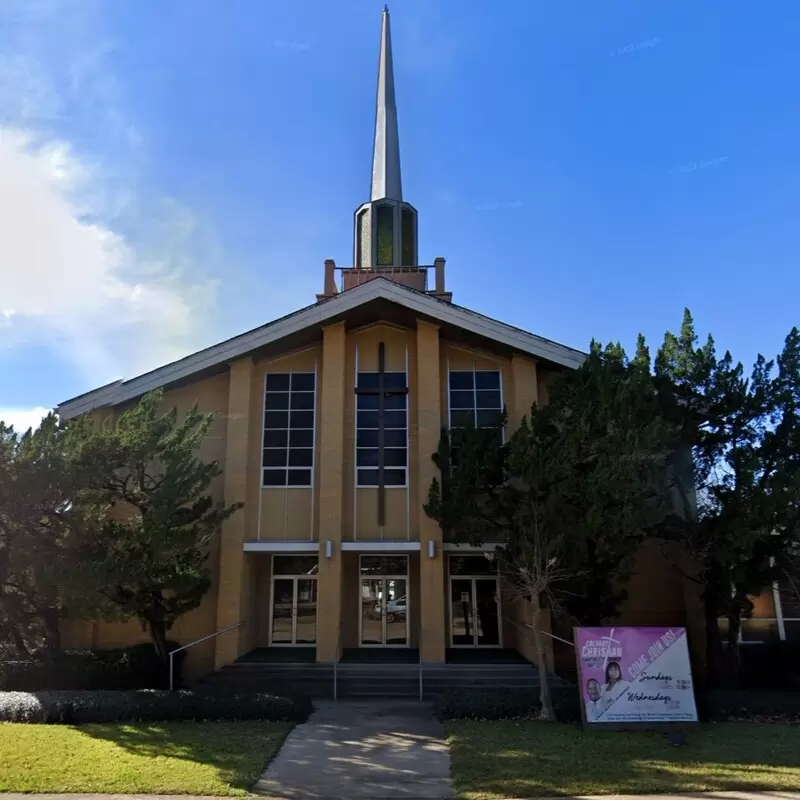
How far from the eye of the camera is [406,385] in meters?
17.9

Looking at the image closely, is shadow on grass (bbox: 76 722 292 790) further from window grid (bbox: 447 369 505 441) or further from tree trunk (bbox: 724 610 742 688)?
tree trunk (bbox: 724 610 742 688)

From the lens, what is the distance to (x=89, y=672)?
1363cm

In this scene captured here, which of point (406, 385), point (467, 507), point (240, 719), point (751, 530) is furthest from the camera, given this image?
point (406, 385)

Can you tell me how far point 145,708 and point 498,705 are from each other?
237 inches

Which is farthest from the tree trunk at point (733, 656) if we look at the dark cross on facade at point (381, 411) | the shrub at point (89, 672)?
the shrub at point (89, 672)

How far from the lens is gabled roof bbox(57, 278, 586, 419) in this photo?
17.1 meters

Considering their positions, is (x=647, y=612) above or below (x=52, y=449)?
below

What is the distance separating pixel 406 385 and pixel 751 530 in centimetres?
881

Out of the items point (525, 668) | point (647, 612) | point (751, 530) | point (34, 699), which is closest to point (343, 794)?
point (34, 699)

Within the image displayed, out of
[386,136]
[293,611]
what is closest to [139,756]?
[293,611]

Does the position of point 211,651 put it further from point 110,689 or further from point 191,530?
point 191,530

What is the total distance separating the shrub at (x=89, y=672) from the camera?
526 inches

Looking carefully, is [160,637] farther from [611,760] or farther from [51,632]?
[611,760]

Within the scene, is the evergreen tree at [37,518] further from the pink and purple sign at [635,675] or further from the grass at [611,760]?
the pink and purple sign at [635,675]
